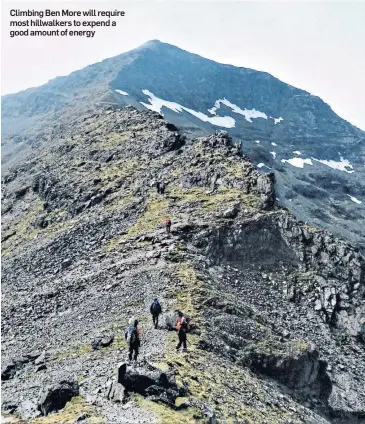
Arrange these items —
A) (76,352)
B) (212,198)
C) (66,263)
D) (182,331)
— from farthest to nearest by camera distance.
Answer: (212,198) < (66,263) < (76,352) < (182,331)

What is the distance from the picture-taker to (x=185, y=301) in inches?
1438

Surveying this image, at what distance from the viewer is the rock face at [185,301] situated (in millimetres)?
24703

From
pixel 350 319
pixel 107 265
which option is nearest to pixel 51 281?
pixel 107 265

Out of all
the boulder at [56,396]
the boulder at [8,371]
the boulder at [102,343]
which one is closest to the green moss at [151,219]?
the boulder at [102,343]

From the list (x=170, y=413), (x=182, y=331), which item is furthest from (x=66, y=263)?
(x=170, y=413)

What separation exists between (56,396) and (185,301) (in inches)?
601

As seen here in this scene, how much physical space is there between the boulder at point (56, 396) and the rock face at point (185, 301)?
0.26 ft

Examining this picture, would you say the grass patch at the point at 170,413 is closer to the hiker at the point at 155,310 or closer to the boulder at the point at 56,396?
the boulder at the point at 56,396

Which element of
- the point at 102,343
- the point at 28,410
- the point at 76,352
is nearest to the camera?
the point at 28,410

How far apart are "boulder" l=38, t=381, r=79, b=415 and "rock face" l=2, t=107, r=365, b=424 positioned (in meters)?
0.08

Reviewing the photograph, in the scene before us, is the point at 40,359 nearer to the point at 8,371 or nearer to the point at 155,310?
the point at 8,371

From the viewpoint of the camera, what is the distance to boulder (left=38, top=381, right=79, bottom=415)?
22.1 metres

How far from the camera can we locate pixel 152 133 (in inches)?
2889

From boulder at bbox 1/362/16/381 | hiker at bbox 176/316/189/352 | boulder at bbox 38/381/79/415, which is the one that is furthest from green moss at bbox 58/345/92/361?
boulder at bbox 38/381/79/415
